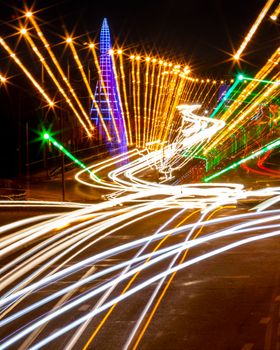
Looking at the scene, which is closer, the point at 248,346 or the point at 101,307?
the point at 248,346

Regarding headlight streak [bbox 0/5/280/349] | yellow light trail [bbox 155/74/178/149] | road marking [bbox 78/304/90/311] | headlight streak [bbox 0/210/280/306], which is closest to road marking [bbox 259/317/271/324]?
headlight streak [bbox 0/5/280/349]

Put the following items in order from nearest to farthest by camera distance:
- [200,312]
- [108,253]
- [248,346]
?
[248,346] < [200,312] < [108,253]

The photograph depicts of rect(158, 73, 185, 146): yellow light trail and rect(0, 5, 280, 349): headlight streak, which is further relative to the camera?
rect(158, 73, 185, 146): yellow light trail

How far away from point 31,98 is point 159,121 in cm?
2896

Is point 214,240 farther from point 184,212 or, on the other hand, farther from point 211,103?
point 211,103

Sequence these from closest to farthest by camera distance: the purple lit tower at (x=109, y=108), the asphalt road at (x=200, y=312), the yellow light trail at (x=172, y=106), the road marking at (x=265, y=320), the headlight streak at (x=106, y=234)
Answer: the asphalt road at (x=200, y=312) < the road marking at (x=265, y=320) < the headlight streak at (x=106, y=234) < the purple lit tower at (x=109, y=108) < the yellow light trail at (x=172, y=106)

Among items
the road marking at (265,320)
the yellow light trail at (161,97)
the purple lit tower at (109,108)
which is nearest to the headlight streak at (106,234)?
the road marking at (265,320)

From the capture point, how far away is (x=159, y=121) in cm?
10031

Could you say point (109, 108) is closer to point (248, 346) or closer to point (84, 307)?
point (84, 307)

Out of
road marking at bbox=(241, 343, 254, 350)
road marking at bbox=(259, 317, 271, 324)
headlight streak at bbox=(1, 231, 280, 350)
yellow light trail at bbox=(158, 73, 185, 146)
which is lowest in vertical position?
road marking at bbox=(241, 343, 254, 350)

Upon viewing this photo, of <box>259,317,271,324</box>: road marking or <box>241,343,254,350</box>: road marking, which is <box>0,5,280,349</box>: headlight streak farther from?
<box>259,317,271,324</box>: road marking

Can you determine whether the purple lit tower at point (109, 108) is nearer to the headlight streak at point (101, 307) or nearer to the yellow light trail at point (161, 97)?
the yellow light trail at point (161, 97)

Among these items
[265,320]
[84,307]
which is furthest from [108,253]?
[265,320]

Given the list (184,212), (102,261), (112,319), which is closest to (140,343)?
(112,319)
